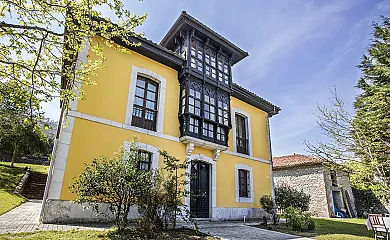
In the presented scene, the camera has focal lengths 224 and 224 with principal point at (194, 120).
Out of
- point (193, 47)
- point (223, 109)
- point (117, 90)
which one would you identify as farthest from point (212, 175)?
point (193, 47)

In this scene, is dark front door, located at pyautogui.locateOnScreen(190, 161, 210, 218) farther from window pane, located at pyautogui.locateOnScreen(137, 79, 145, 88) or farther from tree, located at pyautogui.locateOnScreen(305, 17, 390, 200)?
tree, located at pyautogui.locateOnScreen(305, 17, 390, 200)

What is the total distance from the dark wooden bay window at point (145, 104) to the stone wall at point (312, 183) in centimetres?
1408

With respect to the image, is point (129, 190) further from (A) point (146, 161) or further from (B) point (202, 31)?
(B) point (202, 31)

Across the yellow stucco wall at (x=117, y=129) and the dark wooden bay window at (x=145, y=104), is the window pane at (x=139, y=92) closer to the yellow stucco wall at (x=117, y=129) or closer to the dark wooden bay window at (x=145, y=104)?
the dark wooden bay window at (x=145, y=104)

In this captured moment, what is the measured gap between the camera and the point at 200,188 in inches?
402

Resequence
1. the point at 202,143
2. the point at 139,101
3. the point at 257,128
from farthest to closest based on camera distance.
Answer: the point at 257,128, the point at 202,143, the point at 139,101

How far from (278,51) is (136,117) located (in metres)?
6.77

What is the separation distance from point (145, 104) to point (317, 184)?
14774 millimetres

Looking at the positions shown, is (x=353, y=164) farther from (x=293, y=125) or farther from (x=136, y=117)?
(x=136, y=117)

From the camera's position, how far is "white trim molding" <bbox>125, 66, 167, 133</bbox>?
873cm

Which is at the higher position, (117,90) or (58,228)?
(117,90)

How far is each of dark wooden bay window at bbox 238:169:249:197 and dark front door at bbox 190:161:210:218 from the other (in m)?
2.25

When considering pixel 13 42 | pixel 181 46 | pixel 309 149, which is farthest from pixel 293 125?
pixel 13 42

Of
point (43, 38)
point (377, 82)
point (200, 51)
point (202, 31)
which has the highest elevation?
point (202, 31)
